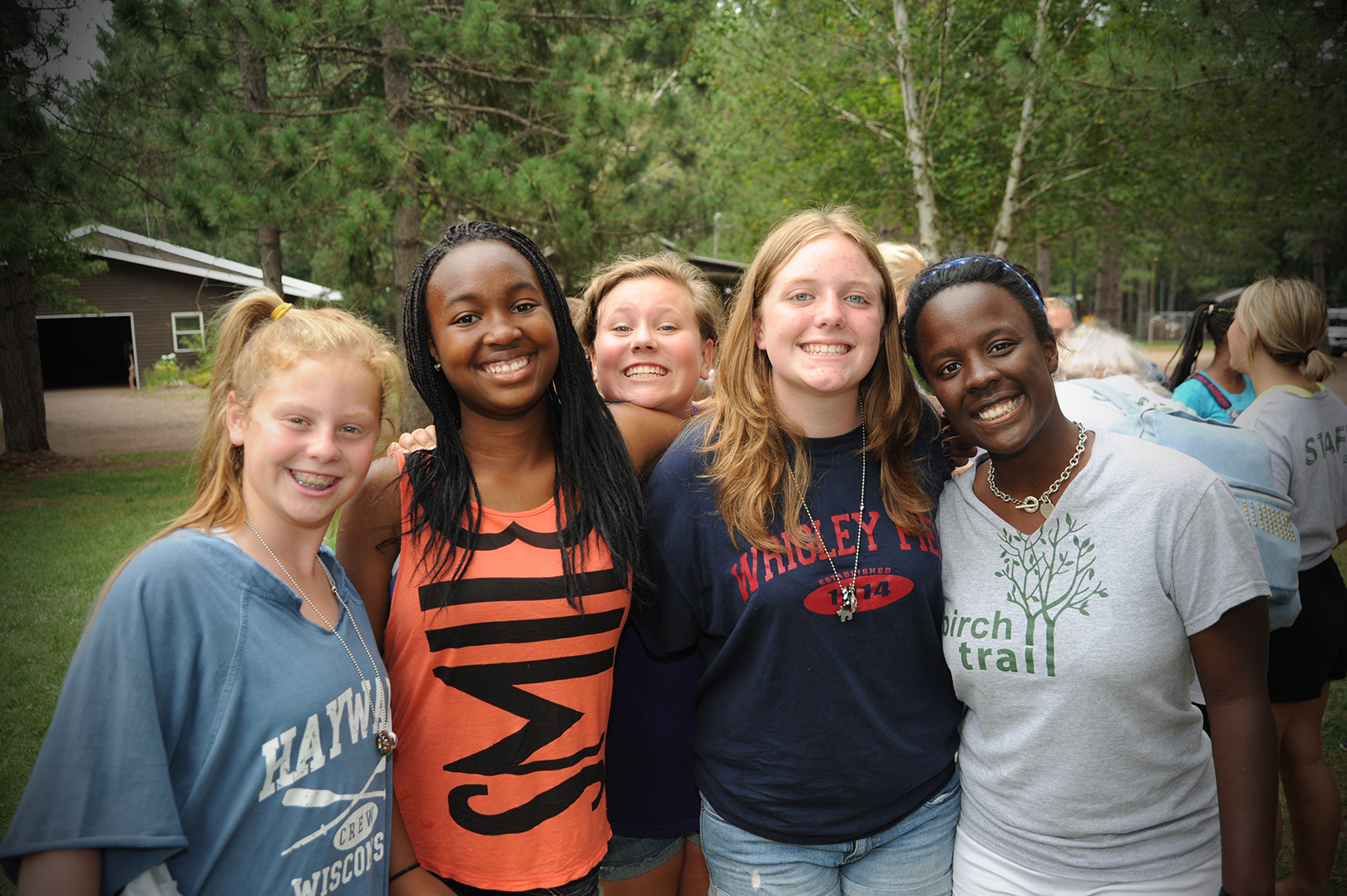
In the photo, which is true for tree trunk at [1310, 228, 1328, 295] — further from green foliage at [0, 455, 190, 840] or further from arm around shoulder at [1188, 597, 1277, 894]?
arm around shoulder at [1188, 597, 1277, 894]

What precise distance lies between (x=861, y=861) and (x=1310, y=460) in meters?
2.69

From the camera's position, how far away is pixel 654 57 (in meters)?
13.6

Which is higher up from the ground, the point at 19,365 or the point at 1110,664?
the point at 19,365

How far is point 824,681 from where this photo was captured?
200 centimetres

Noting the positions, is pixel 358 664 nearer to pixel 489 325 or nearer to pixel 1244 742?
pixel 489 325

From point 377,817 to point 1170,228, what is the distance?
18940 mm

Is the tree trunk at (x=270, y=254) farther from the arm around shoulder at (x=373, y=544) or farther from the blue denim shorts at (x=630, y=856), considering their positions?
the blue denim shorts at (x=630, y=856)

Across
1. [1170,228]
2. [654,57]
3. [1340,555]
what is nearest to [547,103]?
[654,57]

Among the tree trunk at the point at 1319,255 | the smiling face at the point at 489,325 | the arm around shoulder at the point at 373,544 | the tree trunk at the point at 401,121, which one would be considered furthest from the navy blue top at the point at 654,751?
the tree trunk at the point at 1319,255

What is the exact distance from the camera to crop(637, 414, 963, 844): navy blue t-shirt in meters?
2.00

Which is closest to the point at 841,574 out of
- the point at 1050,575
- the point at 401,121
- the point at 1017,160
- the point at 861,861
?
the point at 1050,575

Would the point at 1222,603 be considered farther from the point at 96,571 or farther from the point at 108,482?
the point at 108,482

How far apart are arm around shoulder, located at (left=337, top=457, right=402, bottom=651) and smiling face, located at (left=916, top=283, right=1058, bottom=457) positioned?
1356 millimetres

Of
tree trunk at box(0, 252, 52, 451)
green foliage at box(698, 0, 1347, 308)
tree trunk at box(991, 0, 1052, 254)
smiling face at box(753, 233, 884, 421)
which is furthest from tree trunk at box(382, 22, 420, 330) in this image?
smiling face at box(753, 233, 884, 421)
